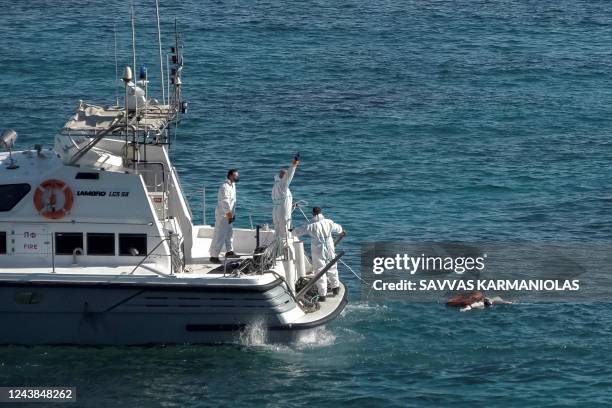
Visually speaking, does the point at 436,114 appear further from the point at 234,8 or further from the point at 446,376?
the point at 446,376

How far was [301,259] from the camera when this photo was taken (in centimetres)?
2881

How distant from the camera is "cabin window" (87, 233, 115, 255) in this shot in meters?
27.2

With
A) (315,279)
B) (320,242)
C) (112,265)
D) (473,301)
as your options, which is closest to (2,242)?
(112,265)

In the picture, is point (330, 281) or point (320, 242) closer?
point (320, 242)

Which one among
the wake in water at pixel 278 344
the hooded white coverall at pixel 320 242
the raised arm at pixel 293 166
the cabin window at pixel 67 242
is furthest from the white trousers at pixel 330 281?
the cabin window at pixel 67 242

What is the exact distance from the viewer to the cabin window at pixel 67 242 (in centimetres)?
2714

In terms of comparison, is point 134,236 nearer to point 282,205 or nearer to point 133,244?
point 133,244

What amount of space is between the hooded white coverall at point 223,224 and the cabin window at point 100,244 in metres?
1.99

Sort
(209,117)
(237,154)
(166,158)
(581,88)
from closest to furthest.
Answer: (166,158)
(237,154)
(209,117)
(581,88)

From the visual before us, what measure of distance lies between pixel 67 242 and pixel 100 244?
0.60 meters

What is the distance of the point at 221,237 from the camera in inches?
1104

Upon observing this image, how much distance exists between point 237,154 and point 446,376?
54.0 feet

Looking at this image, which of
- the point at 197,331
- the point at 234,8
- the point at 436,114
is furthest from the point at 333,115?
the point at 197,331

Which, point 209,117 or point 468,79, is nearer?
point 209,117
